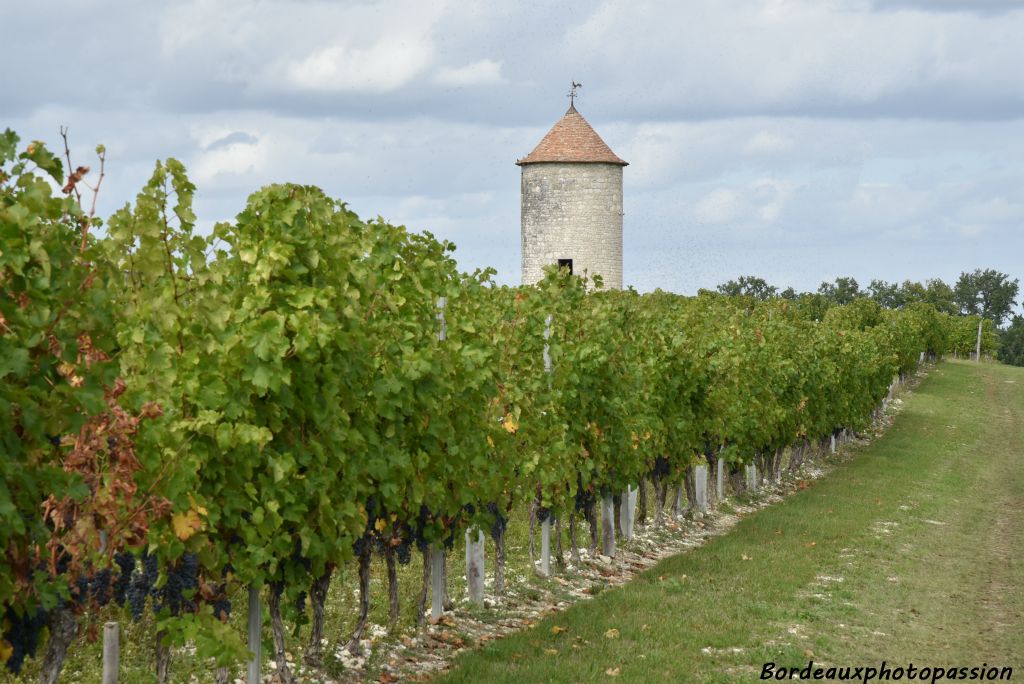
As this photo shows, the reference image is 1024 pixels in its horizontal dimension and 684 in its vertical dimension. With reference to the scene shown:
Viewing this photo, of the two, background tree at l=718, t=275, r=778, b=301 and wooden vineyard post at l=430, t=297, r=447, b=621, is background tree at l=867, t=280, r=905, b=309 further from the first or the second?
wooden vineyard post at l=430, t=297, r=447, b=621

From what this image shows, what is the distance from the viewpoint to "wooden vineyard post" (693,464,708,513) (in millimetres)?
20003

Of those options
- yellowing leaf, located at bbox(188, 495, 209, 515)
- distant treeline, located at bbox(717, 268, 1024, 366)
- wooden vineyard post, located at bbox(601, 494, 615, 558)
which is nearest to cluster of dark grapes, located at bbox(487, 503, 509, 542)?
wooden vineyard post, located at bbox(601, 494, 615, 558)

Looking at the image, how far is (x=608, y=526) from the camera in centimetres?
1498

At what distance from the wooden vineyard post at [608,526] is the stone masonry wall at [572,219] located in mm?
41084

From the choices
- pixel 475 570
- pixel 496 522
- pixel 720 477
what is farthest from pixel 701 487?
pixel 475 570

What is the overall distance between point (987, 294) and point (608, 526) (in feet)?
494

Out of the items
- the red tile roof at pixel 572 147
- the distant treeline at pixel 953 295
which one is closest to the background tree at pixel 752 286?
the distant treeline at pixel 953 295

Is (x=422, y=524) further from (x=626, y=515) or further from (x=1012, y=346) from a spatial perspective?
(x=1012, y=346)

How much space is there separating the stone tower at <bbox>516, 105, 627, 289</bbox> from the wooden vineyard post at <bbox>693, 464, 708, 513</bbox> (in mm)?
35995

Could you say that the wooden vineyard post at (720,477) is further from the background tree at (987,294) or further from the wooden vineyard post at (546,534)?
the background tree at (987,294)

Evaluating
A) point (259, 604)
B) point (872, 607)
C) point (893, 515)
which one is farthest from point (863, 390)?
point (259, 604)

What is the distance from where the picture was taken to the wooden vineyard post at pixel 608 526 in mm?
14945

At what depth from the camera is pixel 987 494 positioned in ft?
81.9

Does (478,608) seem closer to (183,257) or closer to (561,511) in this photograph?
(561,511)
